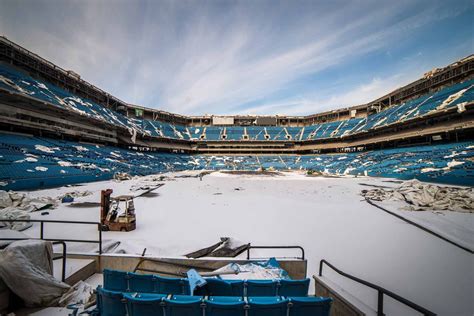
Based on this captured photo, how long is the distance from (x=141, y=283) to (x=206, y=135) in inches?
2184

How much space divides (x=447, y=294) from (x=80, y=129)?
133 ft

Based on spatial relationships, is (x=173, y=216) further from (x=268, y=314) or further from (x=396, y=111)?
(x=396, y=111)

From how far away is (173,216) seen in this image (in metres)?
9.18

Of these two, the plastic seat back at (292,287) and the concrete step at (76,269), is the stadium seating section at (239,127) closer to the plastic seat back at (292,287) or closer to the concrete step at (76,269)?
the concrete step at (76,269)

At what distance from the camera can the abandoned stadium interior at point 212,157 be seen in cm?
331

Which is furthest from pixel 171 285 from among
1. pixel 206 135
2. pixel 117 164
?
pixel 206 135

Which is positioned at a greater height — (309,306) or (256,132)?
(256,132)

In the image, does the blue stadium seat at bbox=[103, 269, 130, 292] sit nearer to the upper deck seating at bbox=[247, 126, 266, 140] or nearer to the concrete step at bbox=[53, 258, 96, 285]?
the concrete step at bbox=[53, 258, 96, 285]

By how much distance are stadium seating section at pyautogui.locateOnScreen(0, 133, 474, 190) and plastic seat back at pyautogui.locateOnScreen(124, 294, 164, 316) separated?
1834cm

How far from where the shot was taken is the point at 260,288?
331 cm

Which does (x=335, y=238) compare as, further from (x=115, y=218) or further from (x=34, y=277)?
(x=115, y=218)

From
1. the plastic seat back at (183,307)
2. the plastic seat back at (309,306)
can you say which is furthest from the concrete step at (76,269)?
the plastic seat back at (309,306)

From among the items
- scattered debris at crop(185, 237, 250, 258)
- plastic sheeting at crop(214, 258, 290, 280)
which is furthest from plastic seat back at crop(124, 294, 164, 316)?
scattered debris at crop(185, 237, 250, 258)

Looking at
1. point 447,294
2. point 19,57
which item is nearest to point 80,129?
point 19,57
